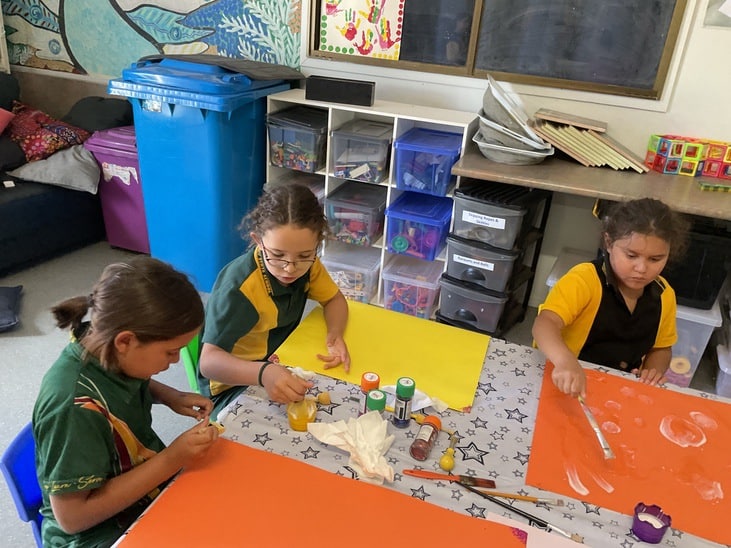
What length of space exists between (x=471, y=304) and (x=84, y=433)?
5.99 feet

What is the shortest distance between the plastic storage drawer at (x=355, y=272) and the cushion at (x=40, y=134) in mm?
1474

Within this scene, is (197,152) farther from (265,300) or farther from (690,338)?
(690,338)

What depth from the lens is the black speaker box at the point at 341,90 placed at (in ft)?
8.30

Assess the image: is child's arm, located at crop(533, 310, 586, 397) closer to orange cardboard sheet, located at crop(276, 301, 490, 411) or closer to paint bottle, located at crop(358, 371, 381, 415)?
orange cardboard sheet, located at crop(276, 301, 490, 411)

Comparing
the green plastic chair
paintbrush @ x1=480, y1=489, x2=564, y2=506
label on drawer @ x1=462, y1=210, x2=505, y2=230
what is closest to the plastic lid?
label on drawer @ x1=462, y1=210, x2=505, y2=230

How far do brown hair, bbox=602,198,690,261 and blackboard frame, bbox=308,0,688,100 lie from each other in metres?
1.17

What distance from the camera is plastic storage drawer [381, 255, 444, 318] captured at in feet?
8.67

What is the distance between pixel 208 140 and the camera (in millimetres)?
2561

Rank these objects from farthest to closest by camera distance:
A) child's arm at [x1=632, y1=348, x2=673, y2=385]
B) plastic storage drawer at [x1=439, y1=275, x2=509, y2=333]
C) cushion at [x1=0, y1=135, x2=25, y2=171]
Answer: cushion at [x1=0, y1=135, x2=25, y2=171], plastic storage drawer at [x1=439, y1=275, x2=509, y2=333], child's arm at [x1=632, y1=348, x2=673, y2=385]

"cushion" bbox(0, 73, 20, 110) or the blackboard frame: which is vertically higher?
the blackboard frame

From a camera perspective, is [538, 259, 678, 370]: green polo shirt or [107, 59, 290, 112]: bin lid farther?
[107, 59, 290, 112]: bin lid

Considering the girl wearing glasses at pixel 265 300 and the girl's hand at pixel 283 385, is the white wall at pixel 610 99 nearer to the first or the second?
the girl wearing glasses at pixel 265 300

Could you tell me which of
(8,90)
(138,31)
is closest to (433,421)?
(138,31)

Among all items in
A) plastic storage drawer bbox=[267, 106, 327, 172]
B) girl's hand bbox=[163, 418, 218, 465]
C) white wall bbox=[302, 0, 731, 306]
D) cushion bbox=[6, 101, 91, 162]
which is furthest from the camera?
cushion bbox=[6, 101, 91, 162]
